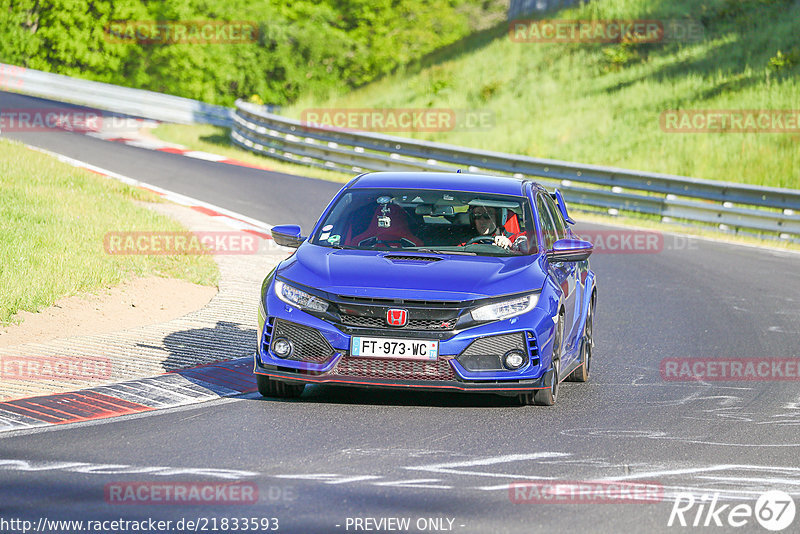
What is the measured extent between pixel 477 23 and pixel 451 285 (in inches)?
3561

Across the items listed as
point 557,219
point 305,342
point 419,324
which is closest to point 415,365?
point 419,324

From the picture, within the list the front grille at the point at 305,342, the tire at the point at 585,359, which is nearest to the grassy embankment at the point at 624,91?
the tire at the point at 585,359

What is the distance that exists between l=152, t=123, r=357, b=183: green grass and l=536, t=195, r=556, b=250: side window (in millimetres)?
17354

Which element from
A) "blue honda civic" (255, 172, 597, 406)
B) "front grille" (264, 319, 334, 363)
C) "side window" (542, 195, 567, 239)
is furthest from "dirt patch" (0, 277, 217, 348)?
"side window" (542, 195, 567, 239)

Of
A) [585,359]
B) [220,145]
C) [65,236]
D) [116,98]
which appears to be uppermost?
[585,359]

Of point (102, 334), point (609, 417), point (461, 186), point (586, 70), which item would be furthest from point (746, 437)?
point (586, 70)

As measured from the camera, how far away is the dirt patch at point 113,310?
1062 centimetres

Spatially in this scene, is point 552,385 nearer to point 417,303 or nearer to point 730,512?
point 417,303

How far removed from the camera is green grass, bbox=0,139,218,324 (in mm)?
11906

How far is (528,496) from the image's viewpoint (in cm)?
610

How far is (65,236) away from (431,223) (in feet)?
23.3

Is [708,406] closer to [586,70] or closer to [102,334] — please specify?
[102,334]

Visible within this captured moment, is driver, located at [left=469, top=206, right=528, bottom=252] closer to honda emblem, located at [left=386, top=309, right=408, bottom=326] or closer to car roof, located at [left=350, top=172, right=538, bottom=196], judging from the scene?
car roof, located at [left=350, top=172, right=538, bottom=196]

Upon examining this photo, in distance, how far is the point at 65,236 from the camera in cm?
1474
